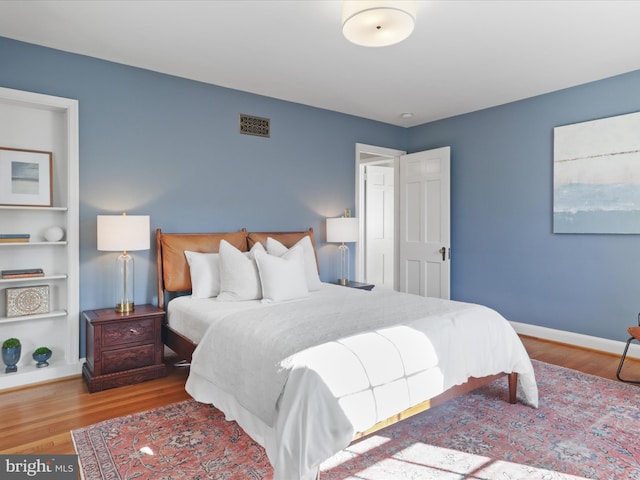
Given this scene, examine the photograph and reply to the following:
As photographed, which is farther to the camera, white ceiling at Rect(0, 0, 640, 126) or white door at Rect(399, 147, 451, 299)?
white door at Rect(399, 147, 451, 299)

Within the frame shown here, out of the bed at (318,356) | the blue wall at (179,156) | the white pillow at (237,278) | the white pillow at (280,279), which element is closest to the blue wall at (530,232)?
the blue wall at (179,156)

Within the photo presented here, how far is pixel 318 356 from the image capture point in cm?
183

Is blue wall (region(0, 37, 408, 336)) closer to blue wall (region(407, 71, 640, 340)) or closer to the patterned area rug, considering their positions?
the patterned area rug

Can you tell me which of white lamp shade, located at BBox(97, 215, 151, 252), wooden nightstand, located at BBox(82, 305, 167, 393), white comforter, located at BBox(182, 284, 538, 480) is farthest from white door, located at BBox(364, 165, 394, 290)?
white lamp shade, located at BBox(97, 215, 151, 252)

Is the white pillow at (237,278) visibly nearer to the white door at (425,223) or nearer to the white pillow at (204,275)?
the white pillow at (204,275)

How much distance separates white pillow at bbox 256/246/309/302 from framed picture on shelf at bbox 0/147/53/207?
1.78 meters

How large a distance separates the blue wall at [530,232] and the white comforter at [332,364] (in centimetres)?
186

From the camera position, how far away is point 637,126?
11.9ft

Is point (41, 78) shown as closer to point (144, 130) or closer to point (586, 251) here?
point (144, 130)

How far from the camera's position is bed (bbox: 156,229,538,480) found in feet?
5.65

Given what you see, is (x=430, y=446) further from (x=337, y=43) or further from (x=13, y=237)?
(x=13, y=237)

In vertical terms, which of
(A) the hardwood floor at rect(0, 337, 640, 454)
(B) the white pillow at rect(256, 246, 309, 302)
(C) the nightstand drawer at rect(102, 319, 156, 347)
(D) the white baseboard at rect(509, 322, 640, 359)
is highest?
(B) the white pillow at rect(256, 246, 309, 302)

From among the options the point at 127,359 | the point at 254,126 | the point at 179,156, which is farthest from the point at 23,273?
the point at 254,126

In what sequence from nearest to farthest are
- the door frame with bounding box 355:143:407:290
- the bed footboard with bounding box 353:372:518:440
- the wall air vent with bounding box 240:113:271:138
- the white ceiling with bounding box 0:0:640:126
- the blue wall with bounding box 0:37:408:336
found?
the bed footboard with bounding box 353:372:518:440
the white ceiling with bounding box 0:0:640:126
the blue wall with bounding box 0:37:408:336
the wall air vent with bounding box 240:113:271:138
the door frame with bounding box 355:143:407:290
